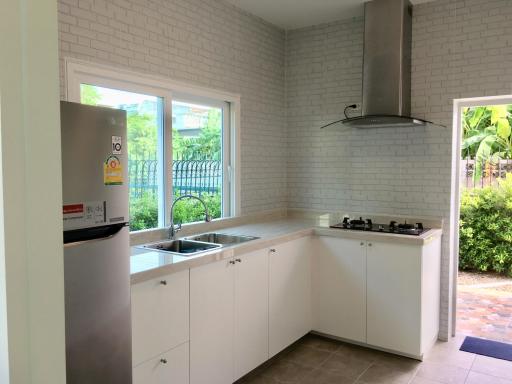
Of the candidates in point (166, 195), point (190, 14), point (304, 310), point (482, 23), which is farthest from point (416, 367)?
point (190, 14)

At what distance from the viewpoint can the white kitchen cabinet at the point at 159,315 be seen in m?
2.20

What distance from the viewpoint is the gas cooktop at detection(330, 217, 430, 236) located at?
140 inches

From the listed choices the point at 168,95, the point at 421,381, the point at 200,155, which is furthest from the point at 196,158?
the point at 421,381

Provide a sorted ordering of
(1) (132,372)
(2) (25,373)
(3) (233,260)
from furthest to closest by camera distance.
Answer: (3) (233,260)
(1) (132,372)
(2) (25,373)

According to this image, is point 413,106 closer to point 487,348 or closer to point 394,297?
point 394,297

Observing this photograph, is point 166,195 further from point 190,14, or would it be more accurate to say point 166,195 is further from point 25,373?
point 25,373

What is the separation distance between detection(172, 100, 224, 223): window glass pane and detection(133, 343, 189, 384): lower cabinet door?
1.22 m

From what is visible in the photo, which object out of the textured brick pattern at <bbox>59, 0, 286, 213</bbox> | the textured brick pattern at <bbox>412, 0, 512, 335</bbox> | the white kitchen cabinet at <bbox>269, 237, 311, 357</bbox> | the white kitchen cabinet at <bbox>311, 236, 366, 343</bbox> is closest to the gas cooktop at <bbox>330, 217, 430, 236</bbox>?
the white kitchen cabinet at <bbox>311, 236, 366, 343</bbox>

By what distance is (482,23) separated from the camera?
11.8ft

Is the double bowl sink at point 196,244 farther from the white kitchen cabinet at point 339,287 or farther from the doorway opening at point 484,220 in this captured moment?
the doorway opening at point 484,220

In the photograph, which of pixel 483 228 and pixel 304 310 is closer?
pixel 304 310

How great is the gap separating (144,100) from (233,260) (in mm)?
1322

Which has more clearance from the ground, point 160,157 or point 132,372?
point 160,157

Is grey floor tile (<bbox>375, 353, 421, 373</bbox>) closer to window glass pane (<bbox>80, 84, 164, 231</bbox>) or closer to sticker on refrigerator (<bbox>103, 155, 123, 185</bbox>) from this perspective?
window glass pane (<bbox>80, 84, 164, 231</bbox>)
